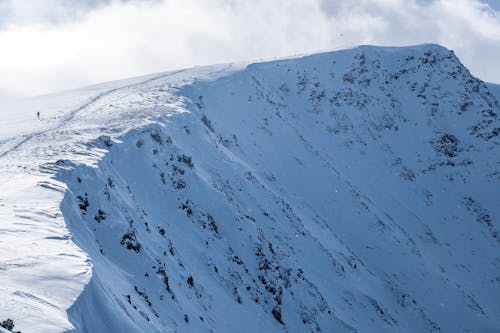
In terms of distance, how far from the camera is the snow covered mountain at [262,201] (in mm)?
11883

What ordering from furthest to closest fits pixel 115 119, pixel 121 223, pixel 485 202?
pixel 485 202 → pixel 115 119 → pixel 121 223

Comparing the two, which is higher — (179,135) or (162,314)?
(179,135)

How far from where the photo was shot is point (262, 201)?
93.1 feet

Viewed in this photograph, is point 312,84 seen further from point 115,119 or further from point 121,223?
point 121,223

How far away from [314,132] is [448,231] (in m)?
16.4

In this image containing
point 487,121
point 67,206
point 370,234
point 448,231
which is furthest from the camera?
point 487,121

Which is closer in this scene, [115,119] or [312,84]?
[115,119]

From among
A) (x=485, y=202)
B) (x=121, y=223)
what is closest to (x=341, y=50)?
(x=485, y=202)

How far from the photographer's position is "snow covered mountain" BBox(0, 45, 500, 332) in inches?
468

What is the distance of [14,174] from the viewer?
15.3 metres

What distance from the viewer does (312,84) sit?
178 feet

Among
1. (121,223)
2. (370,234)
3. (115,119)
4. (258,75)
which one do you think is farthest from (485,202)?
(121,223)

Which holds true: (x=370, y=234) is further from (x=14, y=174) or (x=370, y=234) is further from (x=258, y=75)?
(x=14, y=174)

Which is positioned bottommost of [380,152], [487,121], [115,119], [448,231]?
[448,231]
